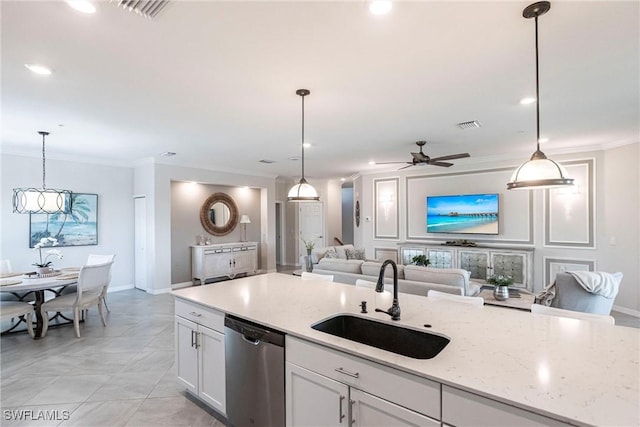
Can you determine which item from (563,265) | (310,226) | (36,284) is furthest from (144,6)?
(310,226)

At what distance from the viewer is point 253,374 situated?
2.03m

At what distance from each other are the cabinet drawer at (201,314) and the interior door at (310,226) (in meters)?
7.33

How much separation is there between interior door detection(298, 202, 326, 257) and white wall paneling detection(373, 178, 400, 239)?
8.19ft

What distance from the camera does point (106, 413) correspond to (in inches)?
99.2

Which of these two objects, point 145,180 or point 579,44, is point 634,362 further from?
point 145,180

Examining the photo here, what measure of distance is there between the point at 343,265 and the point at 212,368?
248 cm

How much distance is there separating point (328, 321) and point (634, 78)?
10.8ft

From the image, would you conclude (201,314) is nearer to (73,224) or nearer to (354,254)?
(354,254)

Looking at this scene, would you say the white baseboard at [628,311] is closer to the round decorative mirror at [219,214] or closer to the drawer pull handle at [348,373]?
the drawer pull handle at [348,373]

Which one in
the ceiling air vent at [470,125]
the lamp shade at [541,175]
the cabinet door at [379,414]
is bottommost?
the cabinet door at [379,414]

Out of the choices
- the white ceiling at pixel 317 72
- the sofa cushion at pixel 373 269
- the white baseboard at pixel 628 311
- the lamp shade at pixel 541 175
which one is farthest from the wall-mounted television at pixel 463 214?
the lamp shade at pixel 541 175

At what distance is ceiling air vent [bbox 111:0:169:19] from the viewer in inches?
68.3

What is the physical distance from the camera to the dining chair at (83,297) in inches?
162

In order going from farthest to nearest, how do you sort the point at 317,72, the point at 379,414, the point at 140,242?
the point at 140,242, the point at 317,72, the point at 379,414
